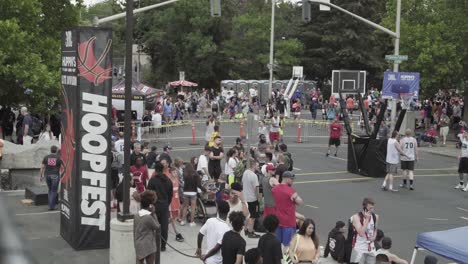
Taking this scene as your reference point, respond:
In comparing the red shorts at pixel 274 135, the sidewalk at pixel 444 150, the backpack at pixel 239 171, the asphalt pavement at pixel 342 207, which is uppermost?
the red shorts at pixel 274 135

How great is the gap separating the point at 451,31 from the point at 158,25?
1302 inches

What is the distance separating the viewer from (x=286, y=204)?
9.70 metres

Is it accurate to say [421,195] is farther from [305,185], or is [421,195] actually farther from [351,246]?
[351,246]

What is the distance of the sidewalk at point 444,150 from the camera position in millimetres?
28148

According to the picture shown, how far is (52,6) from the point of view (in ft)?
78.9

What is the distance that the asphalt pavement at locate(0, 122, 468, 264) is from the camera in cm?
1127

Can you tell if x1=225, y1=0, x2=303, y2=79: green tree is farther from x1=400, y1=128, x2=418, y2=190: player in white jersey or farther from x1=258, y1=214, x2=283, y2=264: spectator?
x1=258, y1=214, x2=283, y2=264: spectator

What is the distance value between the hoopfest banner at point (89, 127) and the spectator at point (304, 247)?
4.05 meters

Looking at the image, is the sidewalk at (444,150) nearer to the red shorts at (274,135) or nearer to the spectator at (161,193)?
the red shorts at (274,135)

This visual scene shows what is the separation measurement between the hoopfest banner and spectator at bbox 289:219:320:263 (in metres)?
4.05

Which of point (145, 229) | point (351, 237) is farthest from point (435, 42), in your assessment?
point (145, 229)

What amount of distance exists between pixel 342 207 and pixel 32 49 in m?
13.0

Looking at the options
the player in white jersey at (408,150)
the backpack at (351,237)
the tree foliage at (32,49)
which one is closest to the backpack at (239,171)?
the backpack at (351,237)

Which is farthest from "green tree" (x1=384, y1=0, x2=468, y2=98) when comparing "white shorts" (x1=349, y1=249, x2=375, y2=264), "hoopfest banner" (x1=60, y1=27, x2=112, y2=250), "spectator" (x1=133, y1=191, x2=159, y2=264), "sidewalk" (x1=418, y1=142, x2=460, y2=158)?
"spectator" (x1=133, y1=191, x2=159, y2=264)
